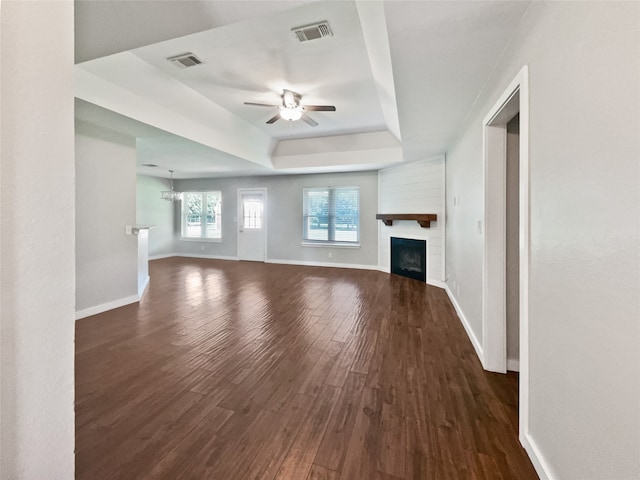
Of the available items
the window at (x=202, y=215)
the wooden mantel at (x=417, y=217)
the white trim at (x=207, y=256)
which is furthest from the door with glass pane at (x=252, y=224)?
the wooden mantel at (x=417, y=217)

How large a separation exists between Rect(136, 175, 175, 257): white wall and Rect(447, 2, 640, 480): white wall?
8.81m

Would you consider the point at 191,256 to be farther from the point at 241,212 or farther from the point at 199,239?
the point at 241,212

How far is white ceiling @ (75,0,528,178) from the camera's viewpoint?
5.59 feet

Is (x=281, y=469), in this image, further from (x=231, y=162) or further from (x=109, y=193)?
(x=231, y=162)

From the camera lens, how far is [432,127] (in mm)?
3568

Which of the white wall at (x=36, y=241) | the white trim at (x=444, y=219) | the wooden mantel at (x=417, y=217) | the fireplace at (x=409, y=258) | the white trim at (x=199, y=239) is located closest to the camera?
the white wall at (x=36, y=241)

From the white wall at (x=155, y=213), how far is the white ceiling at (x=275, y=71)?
2813 mm

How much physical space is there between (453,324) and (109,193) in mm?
4747

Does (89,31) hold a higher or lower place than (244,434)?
higher

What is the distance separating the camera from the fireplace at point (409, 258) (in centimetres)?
554

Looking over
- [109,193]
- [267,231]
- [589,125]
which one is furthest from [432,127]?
[267,231]

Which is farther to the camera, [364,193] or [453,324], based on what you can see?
[364,193]

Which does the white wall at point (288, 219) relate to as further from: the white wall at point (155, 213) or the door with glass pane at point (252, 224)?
the white wall at point (155, 213)

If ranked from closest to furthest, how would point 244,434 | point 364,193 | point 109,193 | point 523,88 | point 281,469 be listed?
point 281,469 → point 523,88 → point 244,434 → point 109,193 → point 364,193
